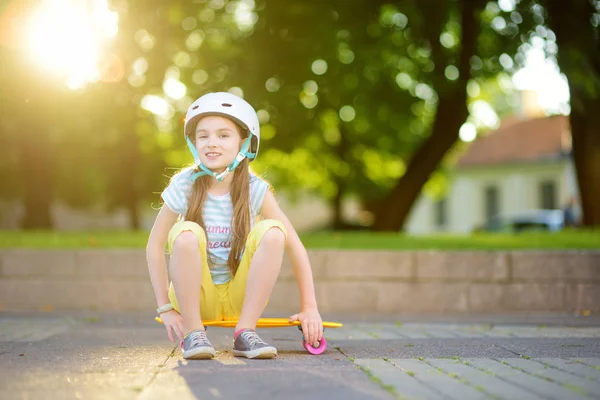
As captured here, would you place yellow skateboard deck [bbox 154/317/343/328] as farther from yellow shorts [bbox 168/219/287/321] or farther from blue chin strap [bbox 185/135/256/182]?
blue chin strap [bbox 185/135/256/182]

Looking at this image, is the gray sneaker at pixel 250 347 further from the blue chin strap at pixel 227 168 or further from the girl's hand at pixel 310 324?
the blue chin strap at pixel 227 168

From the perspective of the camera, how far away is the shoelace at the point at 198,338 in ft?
14.2

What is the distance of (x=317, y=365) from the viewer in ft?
13.7

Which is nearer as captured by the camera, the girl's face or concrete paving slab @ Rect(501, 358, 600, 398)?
concrete paving slab @ Rect(501, 358, 600, 398)

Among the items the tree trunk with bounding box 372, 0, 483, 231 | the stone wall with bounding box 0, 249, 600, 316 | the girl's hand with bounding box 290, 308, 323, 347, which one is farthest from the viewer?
the tree trunk with bounding box 372, 0, 483, 231

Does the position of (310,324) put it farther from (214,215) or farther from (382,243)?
(382,243)

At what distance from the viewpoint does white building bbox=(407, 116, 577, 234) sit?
41562mm

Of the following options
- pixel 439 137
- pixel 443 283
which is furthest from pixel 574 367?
pixel 439 137

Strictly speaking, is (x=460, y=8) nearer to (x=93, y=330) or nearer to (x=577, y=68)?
(x=577, y=68)

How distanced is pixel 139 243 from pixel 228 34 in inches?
258

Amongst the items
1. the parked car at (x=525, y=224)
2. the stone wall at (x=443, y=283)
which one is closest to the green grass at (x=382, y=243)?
the stone wall at (x=443, y=283)

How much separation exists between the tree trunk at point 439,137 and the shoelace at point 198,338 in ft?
37.3

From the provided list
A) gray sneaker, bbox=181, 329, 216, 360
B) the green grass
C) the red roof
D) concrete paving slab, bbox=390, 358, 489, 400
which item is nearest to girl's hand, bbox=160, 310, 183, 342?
gray sneaker, bbox=181, 329, 216, 360

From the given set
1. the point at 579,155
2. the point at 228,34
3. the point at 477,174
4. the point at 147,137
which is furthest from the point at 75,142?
the point at 477,174
